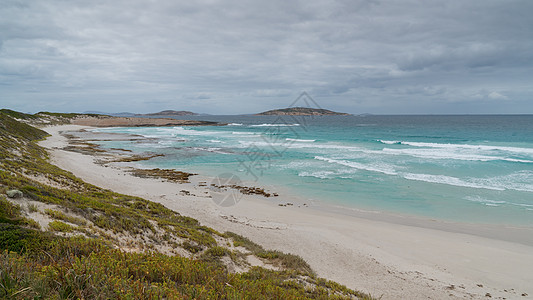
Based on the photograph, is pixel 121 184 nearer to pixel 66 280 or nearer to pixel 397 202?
pixel 66 280

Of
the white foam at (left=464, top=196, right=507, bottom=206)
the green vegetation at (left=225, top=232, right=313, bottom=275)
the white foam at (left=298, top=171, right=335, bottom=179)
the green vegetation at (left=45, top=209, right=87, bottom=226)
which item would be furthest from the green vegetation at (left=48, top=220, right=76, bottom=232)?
the white foam at (left=464, top=196, right=507, bottom=206)

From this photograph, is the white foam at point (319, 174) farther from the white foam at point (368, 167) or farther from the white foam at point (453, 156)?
the white foam at point (453, 156)

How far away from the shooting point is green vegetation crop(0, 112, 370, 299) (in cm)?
339

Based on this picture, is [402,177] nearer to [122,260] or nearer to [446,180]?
[446,180]

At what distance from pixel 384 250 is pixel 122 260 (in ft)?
29.3

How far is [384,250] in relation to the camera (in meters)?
10.1

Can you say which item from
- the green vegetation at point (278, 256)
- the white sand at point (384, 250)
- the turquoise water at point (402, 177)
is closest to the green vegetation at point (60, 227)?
the green vegetation at point (278, 256)

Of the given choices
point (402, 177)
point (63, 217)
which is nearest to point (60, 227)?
point (63, 217)

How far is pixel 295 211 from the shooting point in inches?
576

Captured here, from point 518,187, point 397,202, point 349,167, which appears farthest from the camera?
point 349,167

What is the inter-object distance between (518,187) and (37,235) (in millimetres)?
25839

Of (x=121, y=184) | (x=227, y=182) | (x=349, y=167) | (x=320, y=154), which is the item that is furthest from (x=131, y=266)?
(x=320, y=154)

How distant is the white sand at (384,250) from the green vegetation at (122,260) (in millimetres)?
1318

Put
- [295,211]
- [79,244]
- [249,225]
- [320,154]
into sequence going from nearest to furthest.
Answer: [79,244], [249,225], [295,211], [320,154]
